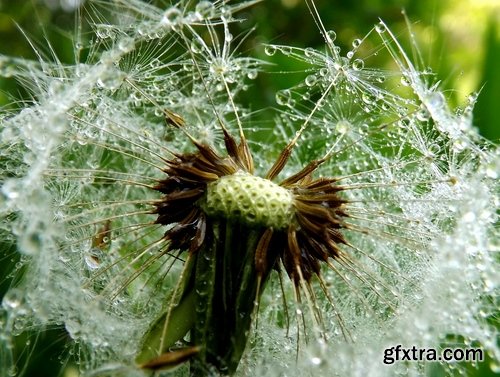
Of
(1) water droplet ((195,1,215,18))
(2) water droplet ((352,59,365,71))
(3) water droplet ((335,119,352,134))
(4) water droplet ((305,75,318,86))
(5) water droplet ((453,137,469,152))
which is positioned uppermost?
(2) water droplet ((352,59,365,71))

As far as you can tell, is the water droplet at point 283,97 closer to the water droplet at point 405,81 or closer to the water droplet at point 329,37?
the water droplet at point 329,37

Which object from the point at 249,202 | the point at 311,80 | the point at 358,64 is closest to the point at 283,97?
the point at 311,80

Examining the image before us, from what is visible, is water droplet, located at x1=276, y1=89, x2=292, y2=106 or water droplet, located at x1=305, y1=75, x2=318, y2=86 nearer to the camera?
water droplet, located at x1=305, y1=75, x2=318, y2=86

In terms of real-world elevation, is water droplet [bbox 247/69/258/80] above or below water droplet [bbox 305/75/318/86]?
above

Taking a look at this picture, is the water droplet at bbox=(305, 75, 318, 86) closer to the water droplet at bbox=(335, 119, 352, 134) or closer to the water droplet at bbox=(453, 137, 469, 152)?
the water droplet at bbox=(335, 119, 352, 134)

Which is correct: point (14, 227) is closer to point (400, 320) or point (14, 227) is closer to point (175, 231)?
point (175, 231)

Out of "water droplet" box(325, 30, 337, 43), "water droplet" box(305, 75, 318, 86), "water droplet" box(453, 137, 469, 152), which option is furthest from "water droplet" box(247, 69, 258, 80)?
"water droplet" box(453, 137, 469, 152)

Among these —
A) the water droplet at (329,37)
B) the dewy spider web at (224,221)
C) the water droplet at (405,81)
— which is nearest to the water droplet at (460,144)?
the dewy spider web at (224,221)

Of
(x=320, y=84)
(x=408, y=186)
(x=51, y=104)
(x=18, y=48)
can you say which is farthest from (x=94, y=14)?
(x=18, y=48)
